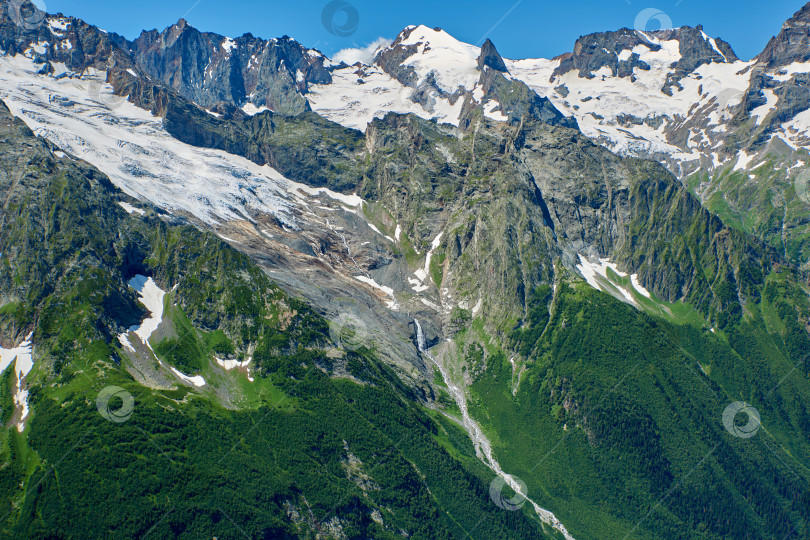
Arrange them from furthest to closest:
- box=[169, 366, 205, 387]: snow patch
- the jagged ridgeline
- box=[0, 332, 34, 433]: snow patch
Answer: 1. box=[169, 366, 205, 387]: snow patch
2. box=[0, 332, 34, 433]: snow patch
3. the jagged ridgeline

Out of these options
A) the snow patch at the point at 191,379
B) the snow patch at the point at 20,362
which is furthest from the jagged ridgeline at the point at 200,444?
the snow patch at the point at 191,379

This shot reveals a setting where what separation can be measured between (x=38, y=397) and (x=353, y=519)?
266 ft

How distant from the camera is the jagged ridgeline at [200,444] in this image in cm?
13350

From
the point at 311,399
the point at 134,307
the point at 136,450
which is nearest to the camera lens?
the point at 136,450

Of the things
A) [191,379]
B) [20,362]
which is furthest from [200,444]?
[20,362]

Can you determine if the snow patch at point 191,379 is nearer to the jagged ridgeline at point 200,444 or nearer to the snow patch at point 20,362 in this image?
the jagged ridgeline at point 200,444

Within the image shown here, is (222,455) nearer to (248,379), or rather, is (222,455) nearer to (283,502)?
(283,502)

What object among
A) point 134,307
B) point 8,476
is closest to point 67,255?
point 134,307

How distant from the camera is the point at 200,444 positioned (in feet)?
502

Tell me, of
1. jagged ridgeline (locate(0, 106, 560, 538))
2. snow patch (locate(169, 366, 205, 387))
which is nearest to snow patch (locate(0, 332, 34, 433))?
jagged ridgeline (locate(0, 106, 560, 538))

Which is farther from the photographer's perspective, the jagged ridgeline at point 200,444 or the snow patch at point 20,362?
the snow patch at point 20,362

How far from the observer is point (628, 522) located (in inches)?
7830

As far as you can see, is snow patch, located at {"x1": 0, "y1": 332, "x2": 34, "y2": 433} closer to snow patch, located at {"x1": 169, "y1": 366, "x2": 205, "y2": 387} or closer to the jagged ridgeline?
the jagged ridgeline

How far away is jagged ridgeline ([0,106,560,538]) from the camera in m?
134
